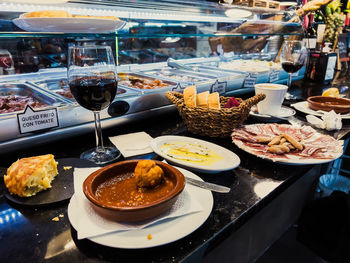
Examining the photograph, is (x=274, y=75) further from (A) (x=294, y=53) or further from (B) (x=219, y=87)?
(B) (x=219, y=87)

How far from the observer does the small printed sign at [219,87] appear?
1.72 metres

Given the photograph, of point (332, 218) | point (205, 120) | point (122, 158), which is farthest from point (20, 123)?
point (332, 218)

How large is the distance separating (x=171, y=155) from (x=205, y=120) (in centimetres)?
31

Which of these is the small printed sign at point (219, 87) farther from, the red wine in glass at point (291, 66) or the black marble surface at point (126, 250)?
the black marble surface at point (126, 250)

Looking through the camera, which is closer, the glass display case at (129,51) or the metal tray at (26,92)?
the glass display case at (129,51)

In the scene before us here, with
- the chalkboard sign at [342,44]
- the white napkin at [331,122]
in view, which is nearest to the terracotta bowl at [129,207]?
the white napkin at [331,122]

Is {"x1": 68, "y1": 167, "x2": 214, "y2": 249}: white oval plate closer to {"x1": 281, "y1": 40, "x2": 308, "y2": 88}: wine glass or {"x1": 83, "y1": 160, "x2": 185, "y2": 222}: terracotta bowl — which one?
{"x1": 83, "y1": 160, "x2": 185, "y2": 222}: terracotta bowl

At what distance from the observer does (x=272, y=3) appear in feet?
10.3

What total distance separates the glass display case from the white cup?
32 cm

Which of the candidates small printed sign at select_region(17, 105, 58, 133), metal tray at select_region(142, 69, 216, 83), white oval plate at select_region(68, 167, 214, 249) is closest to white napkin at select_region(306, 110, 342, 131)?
metal tray at select_region(142, 69, 216, 83)

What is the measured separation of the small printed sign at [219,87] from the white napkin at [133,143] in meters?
0.63

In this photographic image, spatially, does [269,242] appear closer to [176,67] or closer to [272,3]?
[176,67]

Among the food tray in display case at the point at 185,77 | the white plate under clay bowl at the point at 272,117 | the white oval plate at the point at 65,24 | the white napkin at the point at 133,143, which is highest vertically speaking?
the white oval plate at the point at 65,24

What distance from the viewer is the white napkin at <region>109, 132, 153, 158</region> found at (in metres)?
1.12
